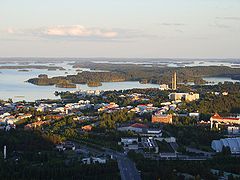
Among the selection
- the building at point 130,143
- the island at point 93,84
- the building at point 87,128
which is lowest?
the island at point 93,84

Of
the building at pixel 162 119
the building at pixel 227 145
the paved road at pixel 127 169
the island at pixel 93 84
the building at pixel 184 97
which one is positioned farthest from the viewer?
the island at pixel 93 84

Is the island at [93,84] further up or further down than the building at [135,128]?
further down

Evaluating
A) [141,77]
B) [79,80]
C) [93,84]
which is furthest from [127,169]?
[141,77]

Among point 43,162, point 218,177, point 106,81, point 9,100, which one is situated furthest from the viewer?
point 106,81

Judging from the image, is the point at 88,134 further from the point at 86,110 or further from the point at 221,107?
the point at 221,107

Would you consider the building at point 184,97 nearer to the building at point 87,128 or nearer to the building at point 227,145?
the building at point 87,128

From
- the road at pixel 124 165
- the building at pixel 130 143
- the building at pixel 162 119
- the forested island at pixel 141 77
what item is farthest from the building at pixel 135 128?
the forested island at pixel 141 77

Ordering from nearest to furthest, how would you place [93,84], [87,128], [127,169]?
[127,169]
[87,128]
[93,84]

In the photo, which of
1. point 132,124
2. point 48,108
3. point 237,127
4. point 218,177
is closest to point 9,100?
point 48,108

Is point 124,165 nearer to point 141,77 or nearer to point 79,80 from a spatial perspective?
point 79,80
